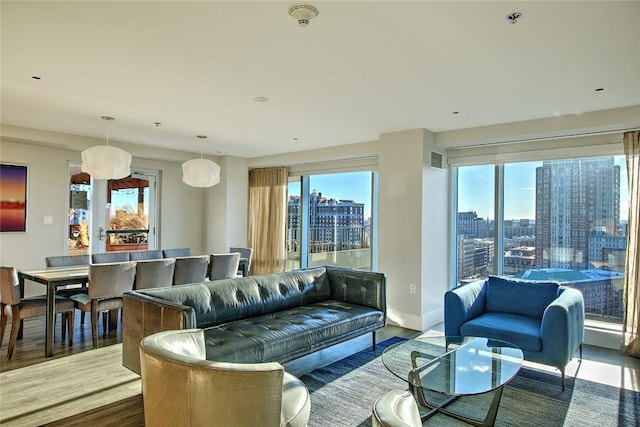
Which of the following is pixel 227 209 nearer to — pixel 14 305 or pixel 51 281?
pixel 51 281

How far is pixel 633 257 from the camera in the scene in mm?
4105

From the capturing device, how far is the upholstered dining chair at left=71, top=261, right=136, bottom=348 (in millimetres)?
4098

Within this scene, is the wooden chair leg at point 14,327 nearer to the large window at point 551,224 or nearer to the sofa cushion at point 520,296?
the sofa cushion at point 520,296

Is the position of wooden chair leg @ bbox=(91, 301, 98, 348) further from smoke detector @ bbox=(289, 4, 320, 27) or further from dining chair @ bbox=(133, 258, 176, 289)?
smoke detector @ bbox=(289, 4, 320, 27)

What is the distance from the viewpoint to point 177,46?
8.82 feet

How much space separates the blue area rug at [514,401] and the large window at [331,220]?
3141mm

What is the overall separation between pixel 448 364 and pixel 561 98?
2.76 m

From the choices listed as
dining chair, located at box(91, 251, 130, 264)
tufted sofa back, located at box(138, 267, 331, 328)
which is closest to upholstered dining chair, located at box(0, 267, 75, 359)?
dining chair, located at box(91, 251, 130, 264)

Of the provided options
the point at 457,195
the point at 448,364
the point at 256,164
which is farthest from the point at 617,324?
the point at 256,164

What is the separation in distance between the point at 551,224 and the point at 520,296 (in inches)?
54.5

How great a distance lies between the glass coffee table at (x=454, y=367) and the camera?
245 centimetres

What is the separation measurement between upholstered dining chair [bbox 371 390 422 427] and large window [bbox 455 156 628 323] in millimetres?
4127

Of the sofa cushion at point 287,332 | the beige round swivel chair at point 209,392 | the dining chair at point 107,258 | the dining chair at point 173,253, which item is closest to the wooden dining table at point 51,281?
the dining chair at point 107,258

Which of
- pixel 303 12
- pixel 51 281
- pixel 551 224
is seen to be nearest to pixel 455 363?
pixel 303 12
